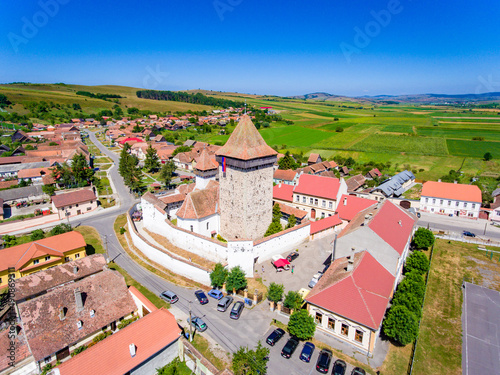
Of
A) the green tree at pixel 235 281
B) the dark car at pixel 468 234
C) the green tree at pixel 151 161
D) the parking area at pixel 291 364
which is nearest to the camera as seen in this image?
the parking area at pixel 291 364

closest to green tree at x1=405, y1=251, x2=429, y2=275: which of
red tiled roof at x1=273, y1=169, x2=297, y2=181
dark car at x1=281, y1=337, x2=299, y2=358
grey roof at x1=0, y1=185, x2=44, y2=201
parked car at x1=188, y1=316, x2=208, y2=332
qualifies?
dark car at x1=281, y1=337, x2=299, y2=358

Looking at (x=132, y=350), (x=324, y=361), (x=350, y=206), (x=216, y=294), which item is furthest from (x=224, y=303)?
(x=350, y=206)

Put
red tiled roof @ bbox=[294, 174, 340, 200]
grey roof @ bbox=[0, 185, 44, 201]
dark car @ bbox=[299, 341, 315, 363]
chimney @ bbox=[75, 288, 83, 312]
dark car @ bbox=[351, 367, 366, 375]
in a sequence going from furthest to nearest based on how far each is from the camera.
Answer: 1. grey roof @ bbox=[0, 185, 44, 201]
2. red tiled roof @ bbox=[294, 174, 340, 200]
3. chimney @ bbox=[75, 288, 83, 312]
4. dark car @ bbox=[299, 341, 315, 363]
5. dark car @ bbox=[351, 367, 366, 375]

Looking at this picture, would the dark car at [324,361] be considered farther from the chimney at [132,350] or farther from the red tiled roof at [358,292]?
the chimney at [132,350]

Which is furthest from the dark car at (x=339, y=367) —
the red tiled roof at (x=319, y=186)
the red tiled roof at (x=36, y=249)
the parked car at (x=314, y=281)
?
the red tiled roof at (x=36, y=249)

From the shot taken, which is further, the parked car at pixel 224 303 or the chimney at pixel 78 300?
the parked car at pixel 224 303

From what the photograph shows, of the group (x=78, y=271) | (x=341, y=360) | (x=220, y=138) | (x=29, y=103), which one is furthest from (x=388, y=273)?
(x=29, y=103)

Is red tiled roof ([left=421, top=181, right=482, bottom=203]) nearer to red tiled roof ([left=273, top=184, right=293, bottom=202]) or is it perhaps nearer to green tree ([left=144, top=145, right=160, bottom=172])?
red tiled roof ([left=273, top=184, right=293, bottom=202])
